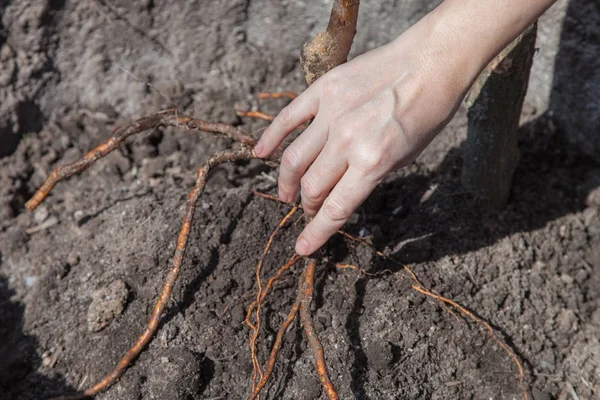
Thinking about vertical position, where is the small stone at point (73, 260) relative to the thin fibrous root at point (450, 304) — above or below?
above

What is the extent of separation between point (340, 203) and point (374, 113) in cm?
18

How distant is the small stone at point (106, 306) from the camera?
1477 millimetres

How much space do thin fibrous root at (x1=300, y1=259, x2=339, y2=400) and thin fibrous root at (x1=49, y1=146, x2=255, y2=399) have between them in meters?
0.31

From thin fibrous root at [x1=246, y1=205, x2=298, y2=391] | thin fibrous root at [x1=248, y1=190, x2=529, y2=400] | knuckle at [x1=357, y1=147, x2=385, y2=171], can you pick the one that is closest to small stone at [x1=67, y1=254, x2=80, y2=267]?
thin fibrous root at [x1=246, y1=205, x2=298, y2=391]

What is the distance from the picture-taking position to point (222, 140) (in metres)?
1.96

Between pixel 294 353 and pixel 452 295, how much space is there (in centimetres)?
44

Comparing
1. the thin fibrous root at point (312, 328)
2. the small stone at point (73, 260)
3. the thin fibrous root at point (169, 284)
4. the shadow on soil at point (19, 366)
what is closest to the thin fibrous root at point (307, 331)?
the thin fibrous root at point (312, 328)

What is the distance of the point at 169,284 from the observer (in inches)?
55.4

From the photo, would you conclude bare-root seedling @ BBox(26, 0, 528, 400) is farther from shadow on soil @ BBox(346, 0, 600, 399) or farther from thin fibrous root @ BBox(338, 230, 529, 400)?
shadow on soil @ BBox(346, 0, 600, 399)

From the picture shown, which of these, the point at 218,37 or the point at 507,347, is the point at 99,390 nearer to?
the point at 507,347

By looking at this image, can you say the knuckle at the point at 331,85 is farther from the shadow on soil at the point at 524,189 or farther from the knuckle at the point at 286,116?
the shadow on soil at the point at 524,189

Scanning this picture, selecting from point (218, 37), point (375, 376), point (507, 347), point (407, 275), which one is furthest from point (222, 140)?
point (507, 347)

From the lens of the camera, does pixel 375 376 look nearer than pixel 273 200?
Yes

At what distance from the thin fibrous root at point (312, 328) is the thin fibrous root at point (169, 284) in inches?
12.1
